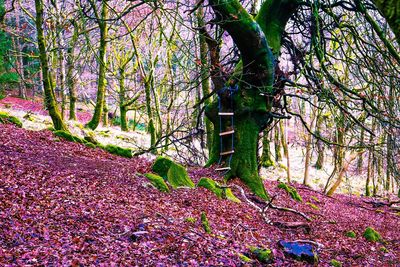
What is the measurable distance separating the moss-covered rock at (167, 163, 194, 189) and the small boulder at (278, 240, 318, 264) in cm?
217

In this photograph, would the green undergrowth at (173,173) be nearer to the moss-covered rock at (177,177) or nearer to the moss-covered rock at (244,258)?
the moss-covered rock at (177,177)

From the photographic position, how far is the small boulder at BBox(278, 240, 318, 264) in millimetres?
4594

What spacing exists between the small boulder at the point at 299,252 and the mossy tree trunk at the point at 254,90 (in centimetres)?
231

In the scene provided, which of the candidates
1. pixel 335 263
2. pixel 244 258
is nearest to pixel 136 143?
pixel 335 263

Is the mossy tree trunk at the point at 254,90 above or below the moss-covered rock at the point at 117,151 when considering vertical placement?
above

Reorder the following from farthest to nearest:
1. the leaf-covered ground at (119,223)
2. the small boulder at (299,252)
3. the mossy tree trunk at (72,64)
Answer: the mossy tree trunk at (72,64) → the small boulder at (299,252) → the leaf-covered ground at (119,223)

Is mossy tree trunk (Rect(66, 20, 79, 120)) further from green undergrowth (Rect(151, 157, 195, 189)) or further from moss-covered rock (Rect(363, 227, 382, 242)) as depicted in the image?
moss-covered rock (Rect(363, 227, 382, 242))

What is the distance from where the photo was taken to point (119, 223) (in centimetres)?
416

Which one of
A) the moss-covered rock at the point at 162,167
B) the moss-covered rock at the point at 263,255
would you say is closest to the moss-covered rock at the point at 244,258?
the moss-covered rock at the point at 263,255

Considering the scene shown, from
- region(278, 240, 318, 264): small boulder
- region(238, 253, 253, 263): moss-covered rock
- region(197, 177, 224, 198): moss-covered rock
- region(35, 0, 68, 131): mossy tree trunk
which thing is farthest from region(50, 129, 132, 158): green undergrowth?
region(238, 253, 253, 263): moss-covered rock

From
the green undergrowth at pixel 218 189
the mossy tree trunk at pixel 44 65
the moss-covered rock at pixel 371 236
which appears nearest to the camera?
the green undergrowth at pixel 218 189

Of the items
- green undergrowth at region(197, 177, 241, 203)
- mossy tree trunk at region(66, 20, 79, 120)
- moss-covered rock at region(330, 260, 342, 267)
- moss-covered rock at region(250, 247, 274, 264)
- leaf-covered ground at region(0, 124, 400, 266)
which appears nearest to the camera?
leaf-covered ground at region(0, 124, 400, 266)

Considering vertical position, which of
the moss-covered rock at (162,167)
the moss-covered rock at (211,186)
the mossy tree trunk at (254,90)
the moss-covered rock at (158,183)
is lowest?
the moss-covered rock at (211,186)

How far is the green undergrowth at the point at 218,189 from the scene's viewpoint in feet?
21.2
